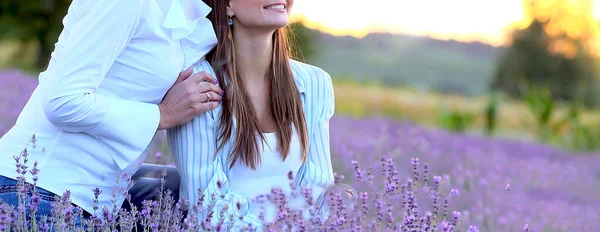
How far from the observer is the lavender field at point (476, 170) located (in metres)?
4.26

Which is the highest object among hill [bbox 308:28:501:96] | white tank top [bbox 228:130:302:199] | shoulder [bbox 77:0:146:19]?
shoulder [bbox 77:0:146:19]

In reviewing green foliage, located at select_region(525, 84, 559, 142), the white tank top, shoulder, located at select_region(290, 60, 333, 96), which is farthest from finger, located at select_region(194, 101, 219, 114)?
green foliage, located at select_region(525, 84, 559, 142)

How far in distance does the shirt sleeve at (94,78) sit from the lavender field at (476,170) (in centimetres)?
68

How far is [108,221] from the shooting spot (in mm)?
2324

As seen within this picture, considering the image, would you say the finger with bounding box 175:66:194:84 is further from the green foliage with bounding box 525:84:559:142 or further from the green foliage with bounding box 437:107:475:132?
the green foliage with bounding box 525:84:559:142

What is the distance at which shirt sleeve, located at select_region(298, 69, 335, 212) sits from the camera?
299 cm

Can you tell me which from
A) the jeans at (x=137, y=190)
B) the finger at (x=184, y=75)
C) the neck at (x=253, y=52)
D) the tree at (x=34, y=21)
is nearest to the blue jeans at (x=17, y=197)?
the jeans at (x=137, y=190)

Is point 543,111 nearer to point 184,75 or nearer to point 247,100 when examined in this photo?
point 247,100

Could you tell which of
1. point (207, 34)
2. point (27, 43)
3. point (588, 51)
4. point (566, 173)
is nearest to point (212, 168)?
point (207, 34)

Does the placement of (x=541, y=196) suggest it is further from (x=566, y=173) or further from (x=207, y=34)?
(x=207, y=34)

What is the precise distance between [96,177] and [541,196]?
154 inches

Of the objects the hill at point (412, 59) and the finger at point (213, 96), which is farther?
the hill at point (412, 59)

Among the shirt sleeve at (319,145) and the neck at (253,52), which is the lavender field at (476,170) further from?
the neck at (253,52)

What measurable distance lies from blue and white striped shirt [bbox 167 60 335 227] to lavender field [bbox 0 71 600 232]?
0.15m
